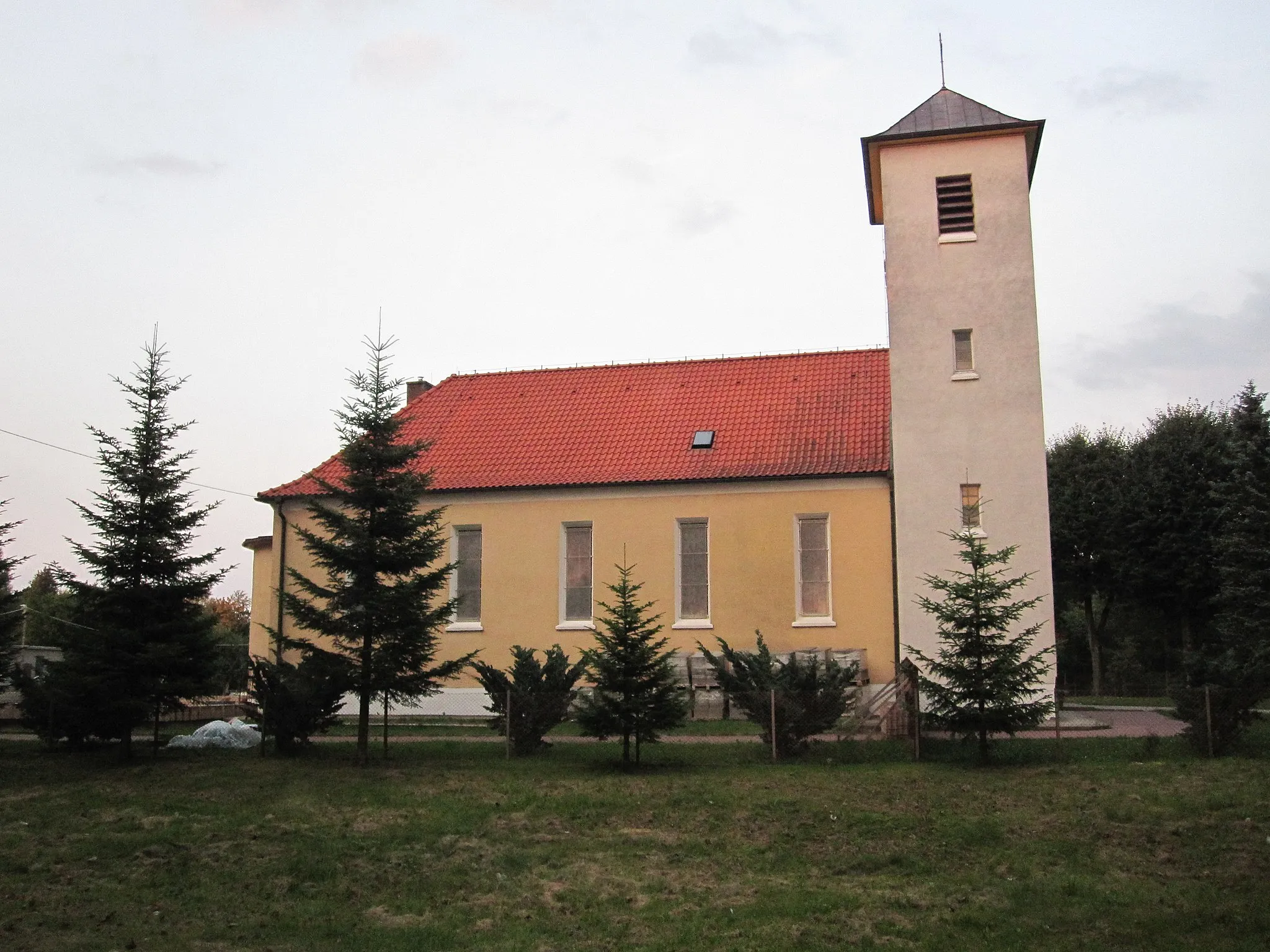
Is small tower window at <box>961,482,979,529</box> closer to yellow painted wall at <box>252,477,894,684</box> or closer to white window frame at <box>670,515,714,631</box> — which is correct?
yellow painted wall at <box>252,477,894,684</box>

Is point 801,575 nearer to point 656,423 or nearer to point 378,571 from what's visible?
point 656,423

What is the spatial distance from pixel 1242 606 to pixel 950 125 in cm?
1078

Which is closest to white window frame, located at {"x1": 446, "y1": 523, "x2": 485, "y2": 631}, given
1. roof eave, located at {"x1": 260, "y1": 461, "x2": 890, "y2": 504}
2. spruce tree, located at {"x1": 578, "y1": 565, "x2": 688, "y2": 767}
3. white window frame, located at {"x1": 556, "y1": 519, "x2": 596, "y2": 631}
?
roof eave, located at {"x1": 260, "y1": 461, "x2": 890, "y2": 504}

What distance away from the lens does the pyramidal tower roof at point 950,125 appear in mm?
23891

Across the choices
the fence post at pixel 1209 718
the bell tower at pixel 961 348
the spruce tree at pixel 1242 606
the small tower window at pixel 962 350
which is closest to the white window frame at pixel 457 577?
the bell tower at pixel 961 348

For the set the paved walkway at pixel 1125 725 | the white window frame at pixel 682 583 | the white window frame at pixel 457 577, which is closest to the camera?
the paved walkway at pixel 1125 725

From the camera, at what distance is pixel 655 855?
46.5ft

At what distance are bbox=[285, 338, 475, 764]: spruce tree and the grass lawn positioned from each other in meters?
1.55

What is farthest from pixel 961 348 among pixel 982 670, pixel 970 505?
pixel 982 670

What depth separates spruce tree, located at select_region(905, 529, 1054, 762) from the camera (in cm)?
1744

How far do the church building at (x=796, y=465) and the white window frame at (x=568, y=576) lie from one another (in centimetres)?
5

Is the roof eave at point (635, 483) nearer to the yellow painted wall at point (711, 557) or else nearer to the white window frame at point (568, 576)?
the yellow painted wall at point (711, 557)

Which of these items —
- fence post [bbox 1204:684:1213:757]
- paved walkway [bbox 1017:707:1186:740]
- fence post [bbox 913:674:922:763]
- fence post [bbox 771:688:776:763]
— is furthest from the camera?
paved walkway [bbox 1017:707:1186:740]

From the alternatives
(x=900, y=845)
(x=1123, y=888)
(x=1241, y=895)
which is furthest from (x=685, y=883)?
(x=1241, y=895)
